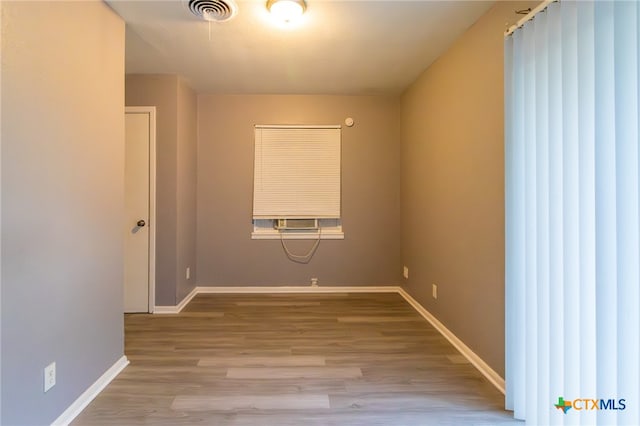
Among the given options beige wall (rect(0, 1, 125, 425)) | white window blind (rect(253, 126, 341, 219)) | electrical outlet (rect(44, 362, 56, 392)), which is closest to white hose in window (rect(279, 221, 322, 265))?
white window blind (rect(253, 126, 341, 219))

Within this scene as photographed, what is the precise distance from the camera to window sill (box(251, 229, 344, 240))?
4.02 metres

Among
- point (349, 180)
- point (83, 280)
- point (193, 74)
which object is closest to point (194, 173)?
point (193, 74)

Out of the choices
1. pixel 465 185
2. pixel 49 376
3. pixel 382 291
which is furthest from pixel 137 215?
pixel 465 185

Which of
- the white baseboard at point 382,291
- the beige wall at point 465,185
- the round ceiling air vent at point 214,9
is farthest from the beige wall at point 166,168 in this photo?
the beige wall at point 465,185

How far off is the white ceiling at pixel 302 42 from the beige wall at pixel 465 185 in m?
0.26

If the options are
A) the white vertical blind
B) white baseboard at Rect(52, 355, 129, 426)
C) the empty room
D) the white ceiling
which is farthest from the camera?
the white ceiling

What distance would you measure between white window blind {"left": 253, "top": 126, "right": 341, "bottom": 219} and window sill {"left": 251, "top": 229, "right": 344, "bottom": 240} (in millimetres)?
200

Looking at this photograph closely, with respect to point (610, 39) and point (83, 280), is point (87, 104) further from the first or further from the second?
point (610, 39)

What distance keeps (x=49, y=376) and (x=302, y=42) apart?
2694 mm

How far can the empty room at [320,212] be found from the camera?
1.34 meters

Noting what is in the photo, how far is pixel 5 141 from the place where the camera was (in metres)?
1.33

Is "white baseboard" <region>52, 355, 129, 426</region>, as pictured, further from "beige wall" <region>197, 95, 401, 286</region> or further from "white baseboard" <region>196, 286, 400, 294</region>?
"beige wall" <region>197, 95, 401, 286</region>

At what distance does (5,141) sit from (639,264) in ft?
8.41

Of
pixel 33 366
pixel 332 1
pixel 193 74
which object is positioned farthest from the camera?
pixel 193 74
